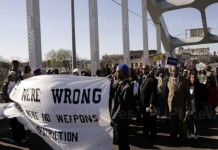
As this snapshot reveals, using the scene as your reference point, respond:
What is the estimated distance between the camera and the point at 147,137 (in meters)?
9.34

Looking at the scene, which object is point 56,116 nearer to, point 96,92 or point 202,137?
point 96,92

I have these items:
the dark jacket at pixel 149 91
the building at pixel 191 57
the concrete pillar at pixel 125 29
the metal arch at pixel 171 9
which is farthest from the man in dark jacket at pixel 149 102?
the metal arch at pixel 171 9

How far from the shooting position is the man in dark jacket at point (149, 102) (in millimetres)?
8917

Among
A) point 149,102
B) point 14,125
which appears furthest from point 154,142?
point 14,125

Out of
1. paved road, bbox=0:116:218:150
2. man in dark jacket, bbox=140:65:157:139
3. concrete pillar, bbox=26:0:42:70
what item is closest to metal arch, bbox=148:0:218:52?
concrete pillar, bbox=26:0:42:70

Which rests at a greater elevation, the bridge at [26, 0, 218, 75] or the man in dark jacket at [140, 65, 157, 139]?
the bridge at [26, 0, 218, 75]

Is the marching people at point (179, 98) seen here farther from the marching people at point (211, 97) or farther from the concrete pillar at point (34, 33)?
the concrete pillar at point (34, 33)

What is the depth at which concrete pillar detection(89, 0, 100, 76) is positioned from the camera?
60.9 ft

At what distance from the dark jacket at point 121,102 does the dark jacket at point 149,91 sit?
2768mm

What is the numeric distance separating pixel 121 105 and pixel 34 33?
27.7 feet

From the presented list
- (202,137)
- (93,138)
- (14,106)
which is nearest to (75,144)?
(93,138)

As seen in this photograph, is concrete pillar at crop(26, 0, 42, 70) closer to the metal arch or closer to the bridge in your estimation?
the bridge

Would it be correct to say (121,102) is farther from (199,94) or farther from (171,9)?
(171,9)

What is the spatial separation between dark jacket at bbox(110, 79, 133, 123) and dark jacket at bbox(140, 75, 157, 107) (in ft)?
9.08
